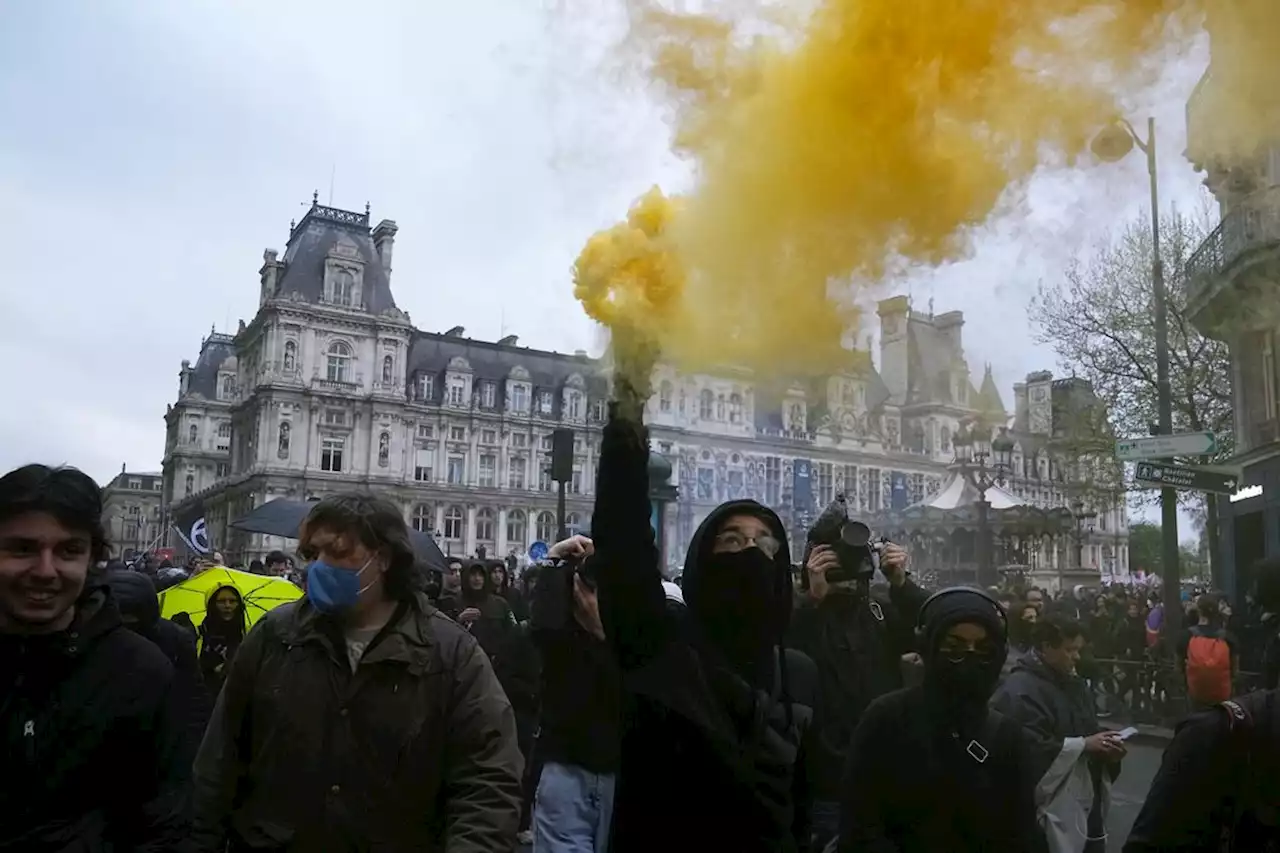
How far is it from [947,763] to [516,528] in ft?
219

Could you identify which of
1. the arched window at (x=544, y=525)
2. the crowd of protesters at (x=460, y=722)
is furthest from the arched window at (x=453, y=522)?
the crowd of protesters at (x=460, y=722)

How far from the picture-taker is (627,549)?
302 centimetres

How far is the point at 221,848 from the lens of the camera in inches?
122

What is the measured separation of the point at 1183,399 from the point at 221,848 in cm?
2861

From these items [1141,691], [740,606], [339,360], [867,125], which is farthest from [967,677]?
[339,360]

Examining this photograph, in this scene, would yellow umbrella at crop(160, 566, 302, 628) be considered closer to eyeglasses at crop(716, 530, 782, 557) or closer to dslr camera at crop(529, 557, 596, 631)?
dslr camera at crop(529, 557, 596, 631)

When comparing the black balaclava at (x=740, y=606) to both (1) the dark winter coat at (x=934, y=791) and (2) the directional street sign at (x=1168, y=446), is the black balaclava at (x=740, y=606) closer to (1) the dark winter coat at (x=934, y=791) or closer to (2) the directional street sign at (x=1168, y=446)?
(1) the dark winter coat at (x=934, y=791)

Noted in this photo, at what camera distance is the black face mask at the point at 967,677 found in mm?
3609

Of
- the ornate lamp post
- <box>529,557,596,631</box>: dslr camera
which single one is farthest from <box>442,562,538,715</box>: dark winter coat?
the ornate lamp post

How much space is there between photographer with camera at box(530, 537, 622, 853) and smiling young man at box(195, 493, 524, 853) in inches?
60.6

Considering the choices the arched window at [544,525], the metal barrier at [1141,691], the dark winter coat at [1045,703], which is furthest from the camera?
the arched window at [544,525]

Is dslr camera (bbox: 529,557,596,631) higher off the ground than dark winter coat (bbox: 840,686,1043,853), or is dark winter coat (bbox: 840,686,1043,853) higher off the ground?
dslr camera (bbox: 529,557,596,631)

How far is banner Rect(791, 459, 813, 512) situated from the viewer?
34188 millimetres

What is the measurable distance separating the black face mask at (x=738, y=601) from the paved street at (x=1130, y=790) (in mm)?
5486
